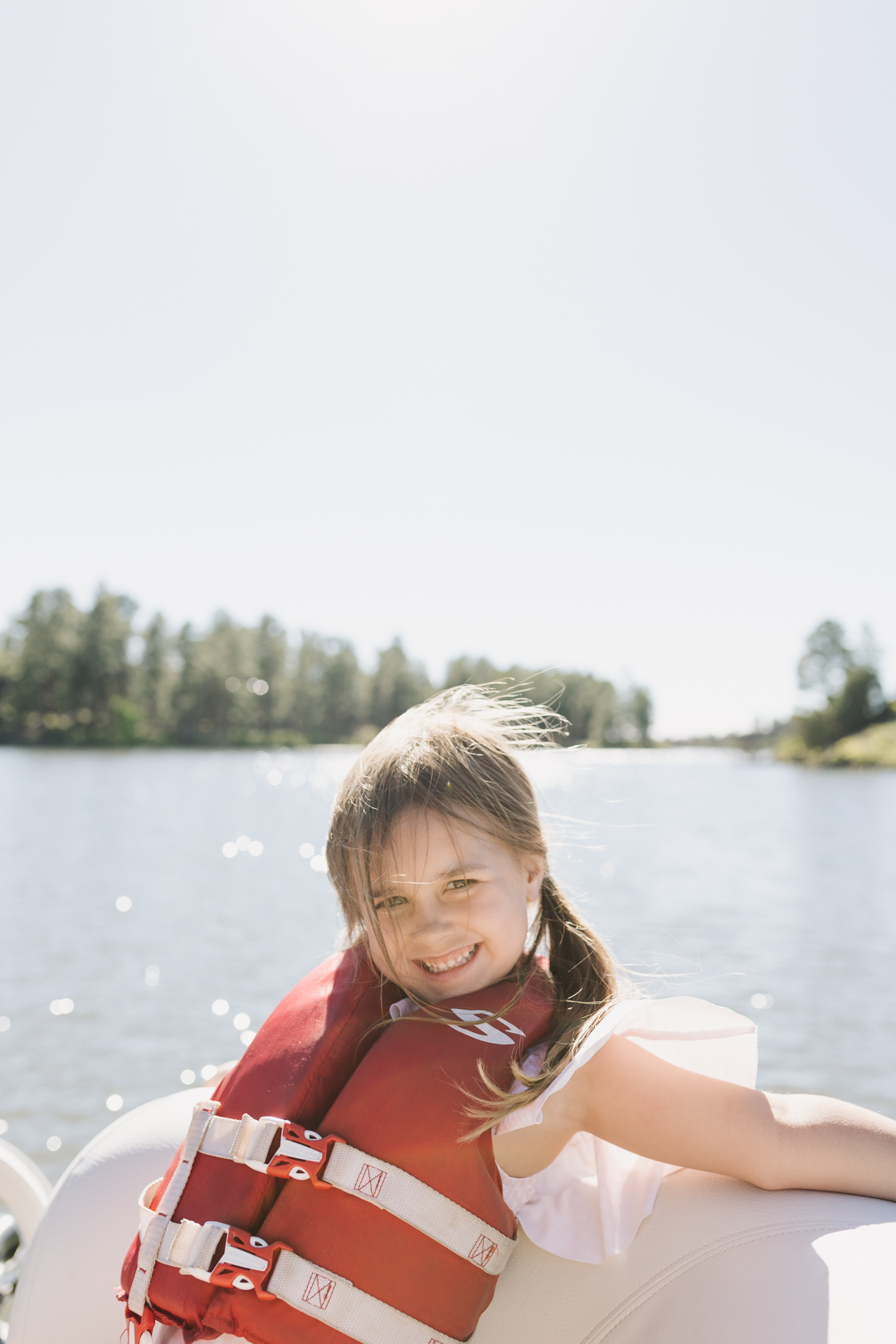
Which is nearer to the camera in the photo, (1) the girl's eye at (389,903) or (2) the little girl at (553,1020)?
(2) the little girl at (553,1020)

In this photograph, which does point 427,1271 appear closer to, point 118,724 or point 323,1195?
point 323,1195

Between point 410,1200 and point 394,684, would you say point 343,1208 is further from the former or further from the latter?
point 394,684

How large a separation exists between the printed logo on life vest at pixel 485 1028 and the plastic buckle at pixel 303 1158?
0.76 ft

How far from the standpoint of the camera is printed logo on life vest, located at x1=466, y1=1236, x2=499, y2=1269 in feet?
4.10

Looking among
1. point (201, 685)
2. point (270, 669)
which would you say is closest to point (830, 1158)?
point (201, 685)

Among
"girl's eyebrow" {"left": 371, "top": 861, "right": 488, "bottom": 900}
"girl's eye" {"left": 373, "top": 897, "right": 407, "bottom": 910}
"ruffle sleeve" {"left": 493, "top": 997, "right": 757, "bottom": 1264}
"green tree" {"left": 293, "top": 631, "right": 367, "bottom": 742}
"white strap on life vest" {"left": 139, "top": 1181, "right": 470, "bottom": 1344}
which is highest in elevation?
"green tree" {"left": 293, "top": 631, "right": 367, "bottom": 742}

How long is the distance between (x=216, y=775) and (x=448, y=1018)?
35.0 m

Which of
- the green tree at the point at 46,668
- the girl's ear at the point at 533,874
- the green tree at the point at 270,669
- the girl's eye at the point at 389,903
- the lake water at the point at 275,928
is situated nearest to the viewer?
the girl's eye at the point at 389,903

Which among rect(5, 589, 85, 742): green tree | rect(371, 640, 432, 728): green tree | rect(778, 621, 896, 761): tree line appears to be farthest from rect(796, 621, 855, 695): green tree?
rect(5, 589, 85, 742): green tree

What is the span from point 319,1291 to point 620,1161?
1.51 feet

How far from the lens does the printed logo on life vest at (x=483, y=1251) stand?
49.2 inches

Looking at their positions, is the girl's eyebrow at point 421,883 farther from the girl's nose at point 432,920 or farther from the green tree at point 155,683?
the green tree at point 155,683

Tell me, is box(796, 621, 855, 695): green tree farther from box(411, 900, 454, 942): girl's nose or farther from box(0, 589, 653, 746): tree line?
box(411, 900, 454, 942): girl's nose

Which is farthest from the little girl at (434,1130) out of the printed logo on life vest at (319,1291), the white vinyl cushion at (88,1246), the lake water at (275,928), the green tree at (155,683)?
the green tree at (155,683)
